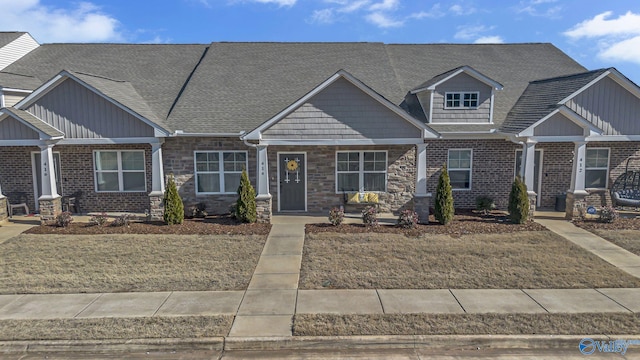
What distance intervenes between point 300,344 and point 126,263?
5.58 metres

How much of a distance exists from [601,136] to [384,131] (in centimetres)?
772

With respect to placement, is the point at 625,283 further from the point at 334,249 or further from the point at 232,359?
the point at 232,359

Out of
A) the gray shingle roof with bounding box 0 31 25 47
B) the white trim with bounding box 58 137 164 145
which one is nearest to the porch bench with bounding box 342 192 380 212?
the white trim with bounding box 58 137 164 145

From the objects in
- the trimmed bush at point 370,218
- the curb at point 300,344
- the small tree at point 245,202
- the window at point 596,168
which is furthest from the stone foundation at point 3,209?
the window at point 596,168

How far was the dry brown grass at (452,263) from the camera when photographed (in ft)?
27.9

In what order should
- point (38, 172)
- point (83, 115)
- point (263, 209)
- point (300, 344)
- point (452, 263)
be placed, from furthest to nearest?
1. point (38, 172)
2. point (83, 115)
3. point (263, 209)
4. point (452, 263)
5. point (300, 344)

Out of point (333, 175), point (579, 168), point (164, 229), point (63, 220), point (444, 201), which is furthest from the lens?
point (333, 175)

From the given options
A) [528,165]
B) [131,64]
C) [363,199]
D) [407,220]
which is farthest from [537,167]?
[131,64]

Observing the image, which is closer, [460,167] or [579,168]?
[579,168]

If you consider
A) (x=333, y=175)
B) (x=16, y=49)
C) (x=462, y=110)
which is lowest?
(x=333, y=175)

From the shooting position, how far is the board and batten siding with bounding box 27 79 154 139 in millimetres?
13672

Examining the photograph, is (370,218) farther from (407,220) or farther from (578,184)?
(578,184)

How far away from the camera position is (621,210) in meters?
15.3

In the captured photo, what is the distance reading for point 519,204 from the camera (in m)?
13.0
